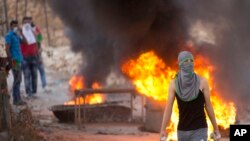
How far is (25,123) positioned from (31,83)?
6676 millimetres

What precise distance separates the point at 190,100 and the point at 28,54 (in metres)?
9.26

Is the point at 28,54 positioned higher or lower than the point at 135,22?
lower

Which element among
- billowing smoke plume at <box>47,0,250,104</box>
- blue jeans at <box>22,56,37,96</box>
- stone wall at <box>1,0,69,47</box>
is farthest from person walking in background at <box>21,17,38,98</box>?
stone wall at <box>1,0,69,47</box>

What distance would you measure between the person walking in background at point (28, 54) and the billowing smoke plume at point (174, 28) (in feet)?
3.48

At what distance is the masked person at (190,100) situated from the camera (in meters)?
5.91

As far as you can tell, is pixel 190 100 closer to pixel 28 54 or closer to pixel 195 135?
pixel 195 135

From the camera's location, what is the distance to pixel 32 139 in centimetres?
841

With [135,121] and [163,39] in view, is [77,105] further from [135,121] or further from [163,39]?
[163,39]

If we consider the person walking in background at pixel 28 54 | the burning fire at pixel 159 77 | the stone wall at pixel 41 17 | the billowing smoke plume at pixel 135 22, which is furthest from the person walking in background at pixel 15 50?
the stone wall at pixel 41 17

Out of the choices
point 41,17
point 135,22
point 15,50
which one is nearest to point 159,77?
point 135,22

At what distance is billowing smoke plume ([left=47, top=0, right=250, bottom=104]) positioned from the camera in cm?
1169

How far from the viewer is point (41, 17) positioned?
23391mm

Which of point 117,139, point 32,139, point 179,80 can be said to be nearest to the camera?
point 179,80

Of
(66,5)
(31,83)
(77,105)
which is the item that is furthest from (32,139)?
(31,83)
